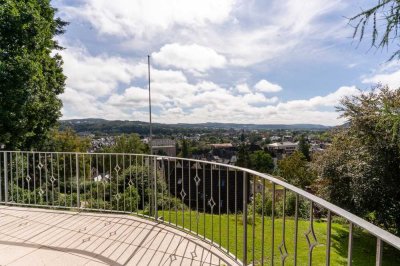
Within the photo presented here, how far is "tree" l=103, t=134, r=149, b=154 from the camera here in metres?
38.6

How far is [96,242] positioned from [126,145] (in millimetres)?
36460

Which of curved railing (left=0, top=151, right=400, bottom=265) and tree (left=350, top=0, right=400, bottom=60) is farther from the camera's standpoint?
tree (left=350, top=0, right=400, bottom=60)

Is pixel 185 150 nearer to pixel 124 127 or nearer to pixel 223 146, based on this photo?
pixel 124 127

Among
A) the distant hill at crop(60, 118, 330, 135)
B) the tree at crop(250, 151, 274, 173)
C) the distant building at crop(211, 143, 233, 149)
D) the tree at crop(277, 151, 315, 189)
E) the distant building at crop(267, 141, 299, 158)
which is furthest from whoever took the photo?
the distant building at crop(211, 143, 233, 149)

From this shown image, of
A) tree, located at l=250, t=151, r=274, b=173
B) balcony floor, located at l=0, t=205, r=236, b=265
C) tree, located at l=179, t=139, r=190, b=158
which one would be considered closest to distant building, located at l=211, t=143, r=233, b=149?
tree, located at l=179, t=139, r=190, b=158

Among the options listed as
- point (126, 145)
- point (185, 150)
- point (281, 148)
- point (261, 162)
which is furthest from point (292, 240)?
point (281, 148)

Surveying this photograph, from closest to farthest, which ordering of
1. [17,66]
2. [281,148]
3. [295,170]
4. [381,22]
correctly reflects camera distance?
[381,22], [17,66], [295,170], [281,148]

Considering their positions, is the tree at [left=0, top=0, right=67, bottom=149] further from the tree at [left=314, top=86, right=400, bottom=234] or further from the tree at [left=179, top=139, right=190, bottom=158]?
the tree at [left=179, top=139, right=190, bottom=158]

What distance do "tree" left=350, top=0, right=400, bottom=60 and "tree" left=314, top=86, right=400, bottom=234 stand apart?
10.6 feet

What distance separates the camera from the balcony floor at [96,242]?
2861mm

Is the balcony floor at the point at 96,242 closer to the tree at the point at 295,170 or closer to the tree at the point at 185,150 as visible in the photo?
the tree at the point at 295,170

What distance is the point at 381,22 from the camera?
444 centimetres

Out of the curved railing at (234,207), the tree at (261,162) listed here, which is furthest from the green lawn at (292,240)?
the tree at (261,162)

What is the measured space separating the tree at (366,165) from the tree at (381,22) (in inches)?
127
